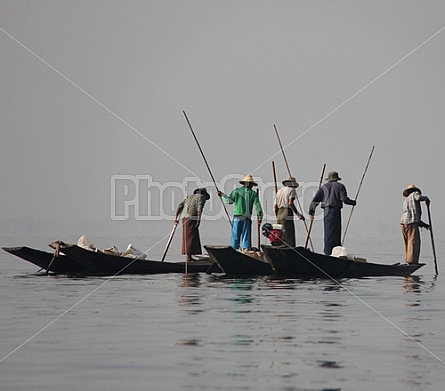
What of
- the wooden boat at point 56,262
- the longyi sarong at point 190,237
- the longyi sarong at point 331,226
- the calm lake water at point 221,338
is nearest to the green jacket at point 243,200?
the longyi sarong at point 190,237

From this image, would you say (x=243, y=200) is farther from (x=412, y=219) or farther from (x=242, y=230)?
(x=412, y=219)

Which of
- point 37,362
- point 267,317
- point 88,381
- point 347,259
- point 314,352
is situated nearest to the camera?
point 88,381

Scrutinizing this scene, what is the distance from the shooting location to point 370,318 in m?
14.3

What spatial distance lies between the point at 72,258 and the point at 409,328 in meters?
11.6

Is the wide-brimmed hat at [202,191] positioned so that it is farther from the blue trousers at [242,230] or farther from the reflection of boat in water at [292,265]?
the reflection of boat in water at [292,265]

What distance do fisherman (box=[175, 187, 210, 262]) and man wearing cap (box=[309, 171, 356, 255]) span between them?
251cm

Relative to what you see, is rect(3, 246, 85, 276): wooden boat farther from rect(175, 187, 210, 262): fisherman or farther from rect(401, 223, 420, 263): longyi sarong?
rect(401, 223, 420, 263): longyi sarong

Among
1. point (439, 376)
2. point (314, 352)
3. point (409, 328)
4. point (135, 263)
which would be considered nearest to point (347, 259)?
point (135, 263)

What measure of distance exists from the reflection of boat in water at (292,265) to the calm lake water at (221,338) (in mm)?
2212

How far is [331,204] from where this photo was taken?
918 inches

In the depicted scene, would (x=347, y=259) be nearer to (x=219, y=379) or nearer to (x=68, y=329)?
(x=68, y=329)

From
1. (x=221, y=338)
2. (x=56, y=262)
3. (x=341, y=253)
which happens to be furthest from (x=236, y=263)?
(x=221, y=338)

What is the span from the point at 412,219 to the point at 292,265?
3138mm

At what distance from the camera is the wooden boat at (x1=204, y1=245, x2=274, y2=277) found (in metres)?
22.0
